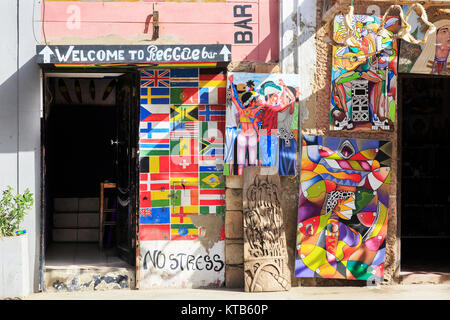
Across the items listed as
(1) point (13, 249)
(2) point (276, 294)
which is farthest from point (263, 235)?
(1) point (13, 249)

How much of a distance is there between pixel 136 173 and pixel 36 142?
133cm

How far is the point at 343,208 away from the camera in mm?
8375

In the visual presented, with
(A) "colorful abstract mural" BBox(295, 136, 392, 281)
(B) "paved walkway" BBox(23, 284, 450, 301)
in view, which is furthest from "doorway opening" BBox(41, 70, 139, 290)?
(A) "colorful abstract mural" BBox(295, 136, 392, 281)

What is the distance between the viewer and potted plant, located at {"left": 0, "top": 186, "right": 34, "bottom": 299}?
7508 mm

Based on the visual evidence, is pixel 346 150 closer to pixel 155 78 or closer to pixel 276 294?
pixel 276 294

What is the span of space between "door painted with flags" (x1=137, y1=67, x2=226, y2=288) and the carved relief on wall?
390 mm

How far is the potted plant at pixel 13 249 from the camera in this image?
7508mm

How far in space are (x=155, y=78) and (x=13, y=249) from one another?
9.10 ft

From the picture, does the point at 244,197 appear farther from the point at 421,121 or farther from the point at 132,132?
the point at 421,121

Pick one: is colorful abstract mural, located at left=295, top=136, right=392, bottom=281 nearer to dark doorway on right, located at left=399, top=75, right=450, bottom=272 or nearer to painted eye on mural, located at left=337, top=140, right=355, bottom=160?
painted eye on mural, located at left=337, top=140, right=355, bottom=160

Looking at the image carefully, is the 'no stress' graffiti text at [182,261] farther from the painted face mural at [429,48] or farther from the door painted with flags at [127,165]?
the painted face mural at [429,48]

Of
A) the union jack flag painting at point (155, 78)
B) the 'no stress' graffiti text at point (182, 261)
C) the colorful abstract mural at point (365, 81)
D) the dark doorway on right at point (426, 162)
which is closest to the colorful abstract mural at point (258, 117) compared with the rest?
the colorful abstract mural at point (365, 81)

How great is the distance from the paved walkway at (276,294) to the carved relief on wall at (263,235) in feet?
0.64

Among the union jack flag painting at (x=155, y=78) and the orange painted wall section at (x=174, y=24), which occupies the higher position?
the orange painted wall section at (x=174, y=24)
